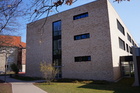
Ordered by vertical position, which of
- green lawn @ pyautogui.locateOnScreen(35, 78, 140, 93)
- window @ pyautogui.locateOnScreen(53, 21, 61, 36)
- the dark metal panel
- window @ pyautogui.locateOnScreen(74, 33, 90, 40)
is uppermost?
window @ pyautogui.locateOnScreen(53, 21, 61, 36)

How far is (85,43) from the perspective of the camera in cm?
2025

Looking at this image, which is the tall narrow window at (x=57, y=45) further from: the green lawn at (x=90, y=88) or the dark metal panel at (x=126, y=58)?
the dark metal panel at (x=126, y=58)

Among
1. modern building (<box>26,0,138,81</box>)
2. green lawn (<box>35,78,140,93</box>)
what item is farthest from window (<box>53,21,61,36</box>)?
green lawn (<box>35,78,140,93</box>)

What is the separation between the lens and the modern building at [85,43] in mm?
18344

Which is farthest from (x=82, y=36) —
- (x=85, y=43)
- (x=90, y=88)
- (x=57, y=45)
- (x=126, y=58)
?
(x=90, y=88)

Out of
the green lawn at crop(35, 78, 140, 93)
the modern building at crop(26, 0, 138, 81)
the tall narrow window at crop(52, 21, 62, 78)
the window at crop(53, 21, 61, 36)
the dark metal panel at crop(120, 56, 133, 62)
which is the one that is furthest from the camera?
the window at crop(53, 21, 61, 36)

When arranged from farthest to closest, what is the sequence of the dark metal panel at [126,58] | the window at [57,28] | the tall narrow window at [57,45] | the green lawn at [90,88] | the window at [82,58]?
the window at [57,28], the tall narrow window at [57,45], the dark metal panel at [126,58], the window at [82,58], the green lawn at [90,88]

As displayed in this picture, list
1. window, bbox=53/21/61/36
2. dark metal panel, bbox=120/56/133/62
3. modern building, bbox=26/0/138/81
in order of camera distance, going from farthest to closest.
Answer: window, bbox=53/21/61/36, dark metal panel, bbox=120/56/133/62, modern building, bbox=26/0/138/81

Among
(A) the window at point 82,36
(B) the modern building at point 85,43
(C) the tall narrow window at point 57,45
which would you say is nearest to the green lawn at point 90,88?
(B) the modern building at point 85,43

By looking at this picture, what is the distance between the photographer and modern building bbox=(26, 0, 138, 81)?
722 inches

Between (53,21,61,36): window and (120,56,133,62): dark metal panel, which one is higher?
(53,21,61,36): window

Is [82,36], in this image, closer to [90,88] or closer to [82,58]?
[82,58]

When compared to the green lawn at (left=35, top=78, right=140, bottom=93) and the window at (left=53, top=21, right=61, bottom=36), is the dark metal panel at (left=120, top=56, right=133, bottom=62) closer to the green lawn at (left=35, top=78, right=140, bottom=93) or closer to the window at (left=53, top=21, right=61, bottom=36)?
the green lawn at (left=35, top=78, right=140, bottom=93)

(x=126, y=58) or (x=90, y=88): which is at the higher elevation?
(x=126, y=58)
